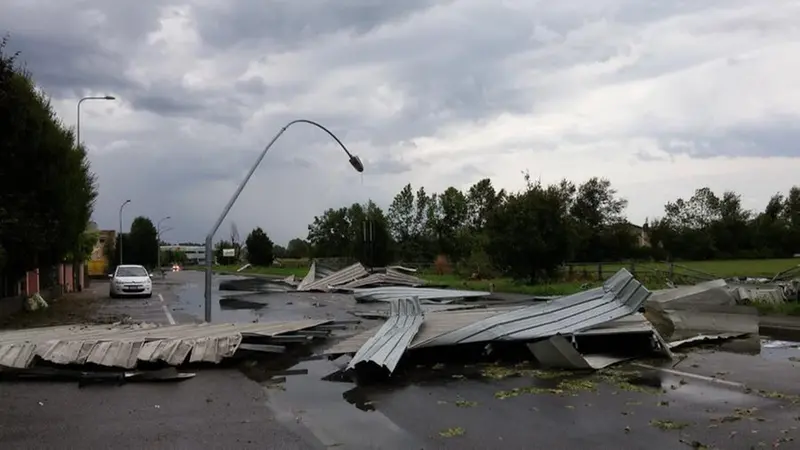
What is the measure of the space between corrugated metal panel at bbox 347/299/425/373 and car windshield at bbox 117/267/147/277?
76.5ft

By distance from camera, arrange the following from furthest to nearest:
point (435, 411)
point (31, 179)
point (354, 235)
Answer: point (354, 235), point (31, 179), point (435, 411)

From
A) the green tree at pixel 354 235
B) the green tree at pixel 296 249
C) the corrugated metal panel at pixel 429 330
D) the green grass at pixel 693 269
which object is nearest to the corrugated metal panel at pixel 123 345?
the corrugated metal panel at pixel 429 330

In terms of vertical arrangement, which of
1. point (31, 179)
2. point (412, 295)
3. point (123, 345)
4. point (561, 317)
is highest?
point (31, 179)

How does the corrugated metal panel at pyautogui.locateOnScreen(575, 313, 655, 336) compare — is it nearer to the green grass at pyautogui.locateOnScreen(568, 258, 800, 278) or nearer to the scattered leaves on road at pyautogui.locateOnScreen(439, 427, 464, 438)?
the scattered leaves on road at pyautogui.locateOnScreen(439, 427, 464, 438)

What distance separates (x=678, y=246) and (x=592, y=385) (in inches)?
2997

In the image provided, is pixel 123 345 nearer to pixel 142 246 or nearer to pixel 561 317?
pixel 561 317

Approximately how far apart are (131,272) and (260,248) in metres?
68.5

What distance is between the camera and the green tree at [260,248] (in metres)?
105

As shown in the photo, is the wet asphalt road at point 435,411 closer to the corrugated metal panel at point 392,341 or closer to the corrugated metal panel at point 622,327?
the corrugated metal panel at point 392,341

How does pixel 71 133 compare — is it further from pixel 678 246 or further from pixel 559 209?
pixel 678 246

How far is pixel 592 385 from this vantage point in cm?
1033

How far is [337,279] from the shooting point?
43.2 metres

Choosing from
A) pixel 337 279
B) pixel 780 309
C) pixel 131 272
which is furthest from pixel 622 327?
pixel 337 279

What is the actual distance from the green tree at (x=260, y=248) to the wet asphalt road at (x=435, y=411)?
309ft
